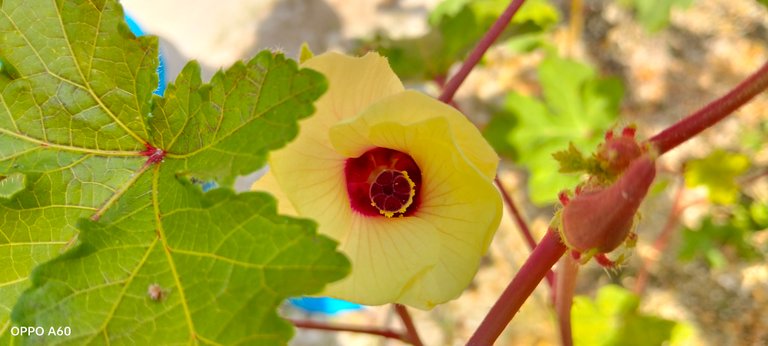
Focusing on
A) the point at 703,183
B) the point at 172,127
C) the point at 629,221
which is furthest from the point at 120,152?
the point at 703,183

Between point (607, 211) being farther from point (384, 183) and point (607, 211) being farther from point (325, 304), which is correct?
point (325, 304)

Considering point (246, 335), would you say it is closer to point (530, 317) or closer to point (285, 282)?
point (285, 282)

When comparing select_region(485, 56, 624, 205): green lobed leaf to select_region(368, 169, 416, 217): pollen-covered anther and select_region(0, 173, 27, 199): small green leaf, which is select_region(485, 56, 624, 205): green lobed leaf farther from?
select_region(0, 173, 27, 199): small green leaf

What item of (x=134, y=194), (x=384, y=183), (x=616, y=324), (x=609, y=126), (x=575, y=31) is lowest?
(x=616, y=324)

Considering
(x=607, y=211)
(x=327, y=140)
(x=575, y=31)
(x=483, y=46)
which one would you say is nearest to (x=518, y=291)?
(x=607, y=211)

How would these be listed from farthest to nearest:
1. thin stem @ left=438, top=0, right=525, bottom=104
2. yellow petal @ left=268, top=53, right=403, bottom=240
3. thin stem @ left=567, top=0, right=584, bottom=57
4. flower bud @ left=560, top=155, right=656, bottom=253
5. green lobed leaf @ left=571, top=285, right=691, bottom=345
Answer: thin stem @ left=567, top=0, right=584, bottom=57
green lobed leaf @ left=571, top=285, right=691, bottom=345
thin stem @ left=438, top=0, right=525, bottom=104
yellow petal @ left=268, top=53, right=403, bottom=240
flower bud @ left=560, top=155, right=656, bottom=253

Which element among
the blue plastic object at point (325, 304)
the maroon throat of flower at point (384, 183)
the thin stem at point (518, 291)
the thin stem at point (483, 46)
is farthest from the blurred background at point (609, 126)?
the thin stem at point (518, 291)

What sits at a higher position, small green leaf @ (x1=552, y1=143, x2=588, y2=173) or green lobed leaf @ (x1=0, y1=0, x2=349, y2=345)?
green lobed leaf @ (x1=0, y1=0, x2=349, y2=345)

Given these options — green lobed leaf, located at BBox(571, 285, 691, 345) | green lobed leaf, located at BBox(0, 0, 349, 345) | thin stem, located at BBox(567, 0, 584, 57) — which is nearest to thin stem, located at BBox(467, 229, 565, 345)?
green lobed leaf, located at BBox(0, 0, 349, 345)
